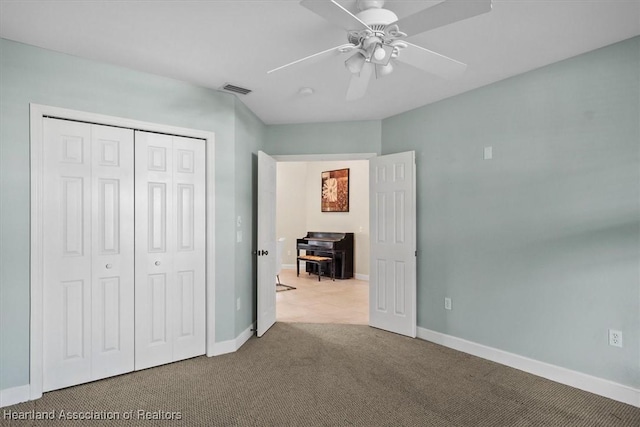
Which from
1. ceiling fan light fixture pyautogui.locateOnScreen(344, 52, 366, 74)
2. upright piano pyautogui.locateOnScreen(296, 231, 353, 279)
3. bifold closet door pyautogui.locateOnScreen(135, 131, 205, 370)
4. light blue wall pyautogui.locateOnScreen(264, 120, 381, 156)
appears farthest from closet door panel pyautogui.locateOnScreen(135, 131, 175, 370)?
upright piano pyautogui.locateOnScreen(296, 231, 353, 279)

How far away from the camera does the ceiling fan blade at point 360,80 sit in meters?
2.22

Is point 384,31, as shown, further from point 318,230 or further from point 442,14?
point 318,230

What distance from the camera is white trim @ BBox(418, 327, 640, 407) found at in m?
2.51

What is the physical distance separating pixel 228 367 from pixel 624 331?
3.02 m

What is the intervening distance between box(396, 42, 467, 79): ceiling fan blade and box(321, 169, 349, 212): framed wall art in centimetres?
553

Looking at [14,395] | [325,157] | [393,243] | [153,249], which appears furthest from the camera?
[325,157]

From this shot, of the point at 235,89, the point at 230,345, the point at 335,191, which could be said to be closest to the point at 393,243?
the point at 230,345

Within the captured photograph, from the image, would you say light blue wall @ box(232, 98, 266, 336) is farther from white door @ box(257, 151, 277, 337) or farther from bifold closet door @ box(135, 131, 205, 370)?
bifold closet door @ box(135, 131, 205, 370)

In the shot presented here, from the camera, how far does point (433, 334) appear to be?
3.75 metres

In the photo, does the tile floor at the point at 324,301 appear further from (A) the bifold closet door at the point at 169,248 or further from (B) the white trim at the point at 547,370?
(A) the bifold closet door at the point at 169,248

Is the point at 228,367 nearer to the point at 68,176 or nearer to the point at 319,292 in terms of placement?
the point at 68,176

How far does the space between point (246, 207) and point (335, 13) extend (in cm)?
254

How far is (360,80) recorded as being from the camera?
231cm

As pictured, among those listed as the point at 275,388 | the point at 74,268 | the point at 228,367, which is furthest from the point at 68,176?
the point at 275,388
